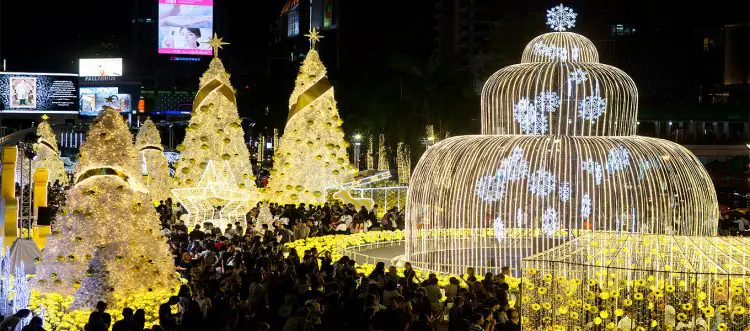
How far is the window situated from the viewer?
373 ft

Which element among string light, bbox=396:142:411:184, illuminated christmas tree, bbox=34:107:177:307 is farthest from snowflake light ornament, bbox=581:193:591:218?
string light, bbox=396:142:411:184

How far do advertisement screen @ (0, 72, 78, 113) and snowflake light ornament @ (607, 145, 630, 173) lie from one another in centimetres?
6496

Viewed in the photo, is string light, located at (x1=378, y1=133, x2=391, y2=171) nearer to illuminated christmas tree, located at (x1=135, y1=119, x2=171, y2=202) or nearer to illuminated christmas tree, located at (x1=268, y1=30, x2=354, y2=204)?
illuminated christmas tree, located at (x1=135, y1=119, x2=171, y2=202)

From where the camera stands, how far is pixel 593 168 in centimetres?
1689

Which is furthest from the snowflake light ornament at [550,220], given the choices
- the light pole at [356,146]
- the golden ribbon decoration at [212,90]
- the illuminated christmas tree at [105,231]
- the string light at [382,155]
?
the light pole at [356,146]

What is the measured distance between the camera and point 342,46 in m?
91.2

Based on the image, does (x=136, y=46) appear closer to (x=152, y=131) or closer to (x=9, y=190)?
(x=152, y=131)

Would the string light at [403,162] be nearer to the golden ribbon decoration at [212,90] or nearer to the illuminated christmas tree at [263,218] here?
the golden ribbon decoration at [212,90]

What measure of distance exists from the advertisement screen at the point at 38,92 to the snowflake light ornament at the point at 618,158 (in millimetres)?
64958

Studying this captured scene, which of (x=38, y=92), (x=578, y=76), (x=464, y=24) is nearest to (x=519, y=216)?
(x=578, y=76)

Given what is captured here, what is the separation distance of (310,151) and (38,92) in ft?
168

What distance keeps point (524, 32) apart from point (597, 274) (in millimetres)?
41786

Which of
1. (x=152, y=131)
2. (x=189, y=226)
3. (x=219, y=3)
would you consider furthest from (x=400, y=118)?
Result: (x=219, y=3)

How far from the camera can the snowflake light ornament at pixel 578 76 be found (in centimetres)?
1780
